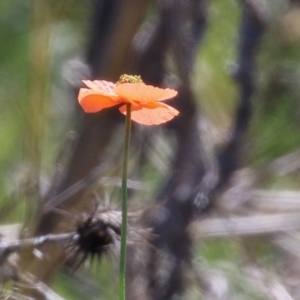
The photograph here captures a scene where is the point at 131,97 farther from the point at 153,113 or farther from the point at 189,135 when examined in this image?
the point at 189,135

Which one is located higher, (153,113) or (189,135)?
(189,135)

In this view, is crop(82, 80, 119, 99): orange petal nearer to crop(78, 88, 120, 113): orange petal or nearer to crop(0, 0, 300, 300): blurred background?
crop(78, 88, 120, 113): orange petal

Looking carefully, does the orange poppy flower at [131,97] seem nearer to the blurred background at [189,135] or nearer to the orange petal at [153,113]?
the orange petal at [153,113]

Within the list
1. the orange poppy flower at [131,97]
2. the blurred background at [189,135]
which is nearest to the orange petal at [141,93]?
the orange poppy flower at [131,97]

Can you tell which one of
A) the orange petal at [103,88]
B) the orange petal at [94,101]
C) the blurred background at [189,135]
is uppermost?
the blurred background at [189,135]

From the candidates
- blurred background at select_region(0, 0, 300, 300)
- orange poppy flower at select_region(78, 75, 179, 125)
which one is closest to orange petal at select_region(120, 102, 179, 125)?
orange poppy flower at select_region(78, 75, 179, 125)

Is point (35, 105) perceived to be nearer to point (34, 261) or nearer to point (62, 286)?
point (34, 261)

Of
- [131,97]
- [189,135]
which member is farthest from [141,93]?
[189,135]
